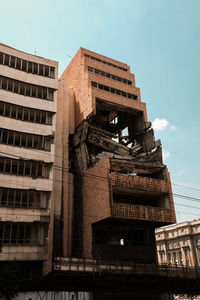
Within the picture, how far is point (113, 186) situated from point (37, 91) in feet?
54.3

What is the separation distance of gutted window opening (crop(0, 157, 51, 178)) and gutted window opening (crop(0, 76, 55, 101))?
9.64 meters

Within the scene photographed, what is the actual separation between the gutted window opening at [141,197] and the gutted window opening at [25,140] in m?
10.9

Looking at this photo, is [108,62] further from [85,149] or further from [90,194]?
[90,194]

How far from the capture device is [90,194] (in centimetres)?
3838

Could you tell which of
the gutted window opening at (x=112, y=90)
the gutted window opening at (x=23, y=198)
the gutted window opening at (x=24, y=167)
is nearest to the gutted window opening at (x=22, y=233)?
the gutted window opening at (x=23, y=198)

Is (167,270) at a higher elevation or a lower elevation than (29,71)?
lower

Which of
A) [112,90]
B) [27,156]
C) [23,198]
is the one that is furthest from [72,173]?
[112,90]

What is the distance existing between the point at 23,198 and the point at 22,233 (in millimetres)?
3975

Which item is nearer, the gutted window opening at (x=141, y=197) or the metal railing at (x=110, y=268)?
the metal railing at (x=110, y=268)

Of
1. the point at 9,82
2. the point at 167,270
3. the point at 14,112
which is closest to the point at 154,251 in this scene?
the point at 167,270

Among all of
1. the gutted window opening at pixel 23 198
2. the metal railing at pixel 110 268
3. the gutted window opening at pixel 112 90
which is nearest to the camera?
the metal railing at pixel 110 268

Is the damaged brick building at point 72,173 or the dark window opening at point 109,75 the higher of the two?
the dark window opening at point 109,75

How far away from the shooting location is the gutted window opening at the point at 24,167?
33691 millimetres

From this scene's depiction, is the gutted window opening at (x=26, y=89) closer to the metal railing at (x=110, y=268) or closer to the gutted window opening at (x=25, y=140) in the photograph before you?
the gutted window opening at (x=25, y=140)
